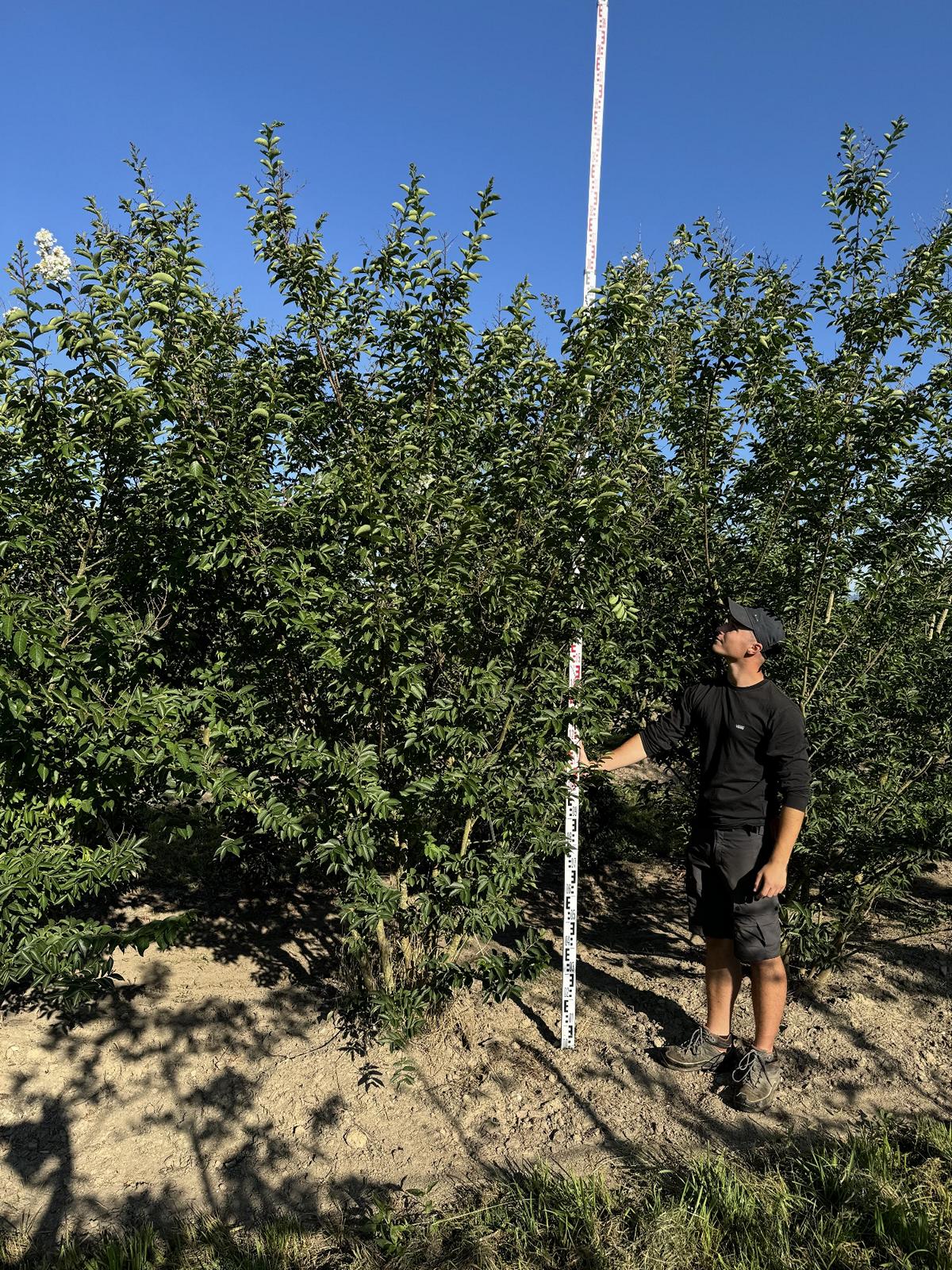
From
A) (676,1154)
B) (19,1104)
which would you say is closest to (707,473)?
(676,1154)

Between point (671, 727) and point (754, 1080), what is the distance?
1.46 m

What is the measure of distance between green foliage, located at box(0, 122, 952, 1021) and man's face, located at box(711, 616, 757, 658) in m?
0.40

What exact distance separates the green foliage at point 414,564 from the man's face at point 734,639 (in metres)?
0.40

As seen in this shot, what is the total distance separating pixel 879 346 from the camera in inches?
144

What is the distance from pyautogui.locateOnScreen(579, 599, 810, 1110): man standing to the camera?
3281mm

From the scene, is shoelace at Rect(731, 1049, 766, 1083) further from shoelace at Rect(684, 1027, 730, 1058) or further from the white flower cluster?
the white flower cluster

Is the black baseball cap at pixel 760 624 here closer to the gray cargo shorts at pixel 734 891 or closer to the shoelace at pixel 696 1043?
the gray cargo shorts at pixel 734 891

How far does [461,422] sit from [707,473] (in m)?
1.29

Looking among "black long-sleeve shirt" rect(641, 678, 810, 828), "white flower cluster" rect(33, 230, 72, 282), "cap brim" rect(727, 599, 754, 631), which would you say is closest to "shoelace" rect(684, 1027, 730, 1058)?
"black long-sleeve shirt" rect(641, 678, 810, 828)

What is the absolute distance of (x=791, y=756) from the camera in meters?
3.27

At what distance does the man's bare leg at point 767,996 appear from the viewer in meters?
3.36

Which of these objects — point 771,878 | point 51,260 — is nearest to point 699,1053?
point 771,878

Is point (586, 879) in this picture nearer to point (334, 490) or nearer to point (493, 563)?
point (493, 563)

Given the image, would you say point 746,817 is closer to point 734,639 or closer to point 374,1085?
point 734,639
